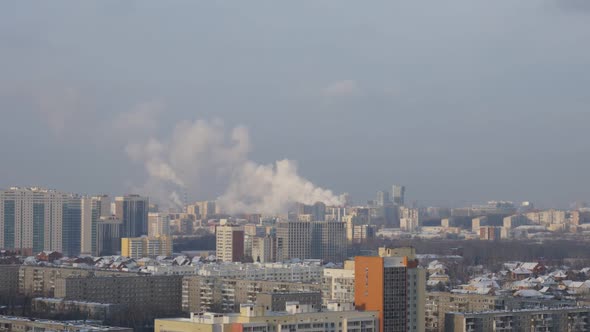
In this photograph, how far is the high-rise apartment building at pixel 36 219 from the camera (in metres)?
43.5

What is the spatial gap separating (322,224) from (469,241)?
9094mm

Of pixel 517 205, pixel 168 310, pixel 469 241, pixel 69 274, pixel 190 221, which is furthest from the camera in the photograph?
pixel 517 205

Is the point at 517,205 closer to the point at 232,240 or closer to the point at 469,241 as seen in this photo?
the point at 469,241

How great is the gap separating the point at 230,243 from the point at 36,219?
25.3 feet

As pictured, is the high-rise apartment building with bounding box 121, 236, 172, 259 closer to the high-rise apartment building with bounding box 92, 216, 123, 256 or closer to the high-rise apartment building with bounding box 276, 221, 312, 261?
the high-rise apartment building with bounding box 92, 216, 123, 256

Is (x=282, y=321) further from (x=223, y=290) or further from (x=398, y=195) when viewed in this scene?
(x=398, y=195)

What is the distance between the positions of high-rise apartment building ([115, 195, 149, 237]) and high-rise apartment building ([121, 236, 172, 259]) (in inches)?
231

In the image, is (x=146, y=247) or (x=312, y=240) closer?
(x=146, y=247)

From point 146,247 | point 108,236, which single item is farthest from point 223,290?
point 108,236

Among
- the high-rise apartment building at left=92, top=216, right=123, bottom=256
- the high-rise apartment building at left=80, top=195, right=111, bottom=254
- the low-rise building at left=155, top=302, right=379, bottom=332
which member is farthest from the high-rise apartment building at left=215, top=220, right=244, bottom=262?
the low-rise building at left=155, top=302, right=379, bottom=332

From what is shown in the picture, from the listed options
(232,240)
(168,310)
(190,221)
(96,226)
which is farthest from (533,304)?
(190,221)

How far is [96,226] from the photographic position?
147 feet

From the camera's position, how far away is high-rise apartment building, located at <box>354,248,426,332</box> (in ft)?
45.2

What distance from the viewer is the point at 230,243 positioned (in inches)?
1577
